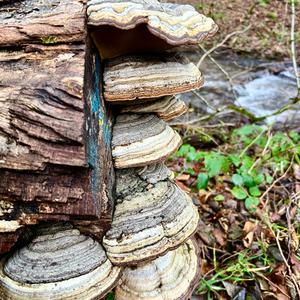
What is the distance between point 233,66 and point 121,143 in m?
6.87

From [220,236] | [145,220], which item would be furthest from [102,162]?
[220,236]

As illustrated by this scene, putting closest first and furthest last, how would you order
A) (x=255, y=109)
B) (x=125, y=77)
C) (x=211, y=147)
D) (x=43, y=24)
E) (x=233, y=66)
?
(x=43, y=24) → (x=125, y=77) → (x=211, y=147) → (x=255, y=109) → (x=233, y=66)

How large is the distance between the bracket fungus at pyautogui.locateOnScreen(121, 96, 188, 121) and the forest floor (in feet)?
3.83

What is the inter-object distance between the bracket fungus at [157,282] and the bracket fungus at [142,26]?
1.19m

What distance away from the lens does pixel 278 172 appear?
4.04 m

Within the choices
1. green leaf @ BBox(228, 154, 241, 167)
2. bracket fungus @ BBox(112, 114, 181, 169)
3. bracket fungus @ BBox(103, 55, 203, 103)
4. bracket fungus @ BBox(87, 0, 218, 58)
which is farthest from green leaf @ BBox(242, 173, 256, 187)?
bracket fungus @ BBox(87, 0, 218, 58)

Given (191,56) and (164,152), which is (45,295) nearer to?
(164,152)

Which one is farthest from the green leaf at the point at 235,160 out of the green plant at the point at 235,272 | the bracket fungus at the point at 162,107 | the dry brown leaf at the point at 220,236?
the bracket fungus at the point at 162,107

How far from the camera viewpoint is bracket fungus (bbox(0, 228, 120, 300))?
1.87 m

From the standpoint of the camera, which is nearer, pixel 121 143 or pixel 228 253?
pixel 121 143

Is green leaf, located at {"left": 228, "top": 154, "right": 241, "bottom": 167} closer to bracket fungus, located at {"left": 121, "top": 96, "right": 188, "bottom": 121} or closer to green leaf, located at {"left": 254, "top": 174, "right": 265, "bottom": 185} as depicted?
green leaf, located at {"left": 254, "top": 174, "right": 265, "bottom": 185}

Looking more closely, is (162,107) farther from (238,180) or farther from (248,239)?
(238,180)

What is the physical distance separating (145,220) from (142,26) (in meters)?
0.94

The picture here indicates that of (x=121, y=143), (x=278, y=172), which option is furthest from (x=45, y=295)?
(x=278, y=172)
